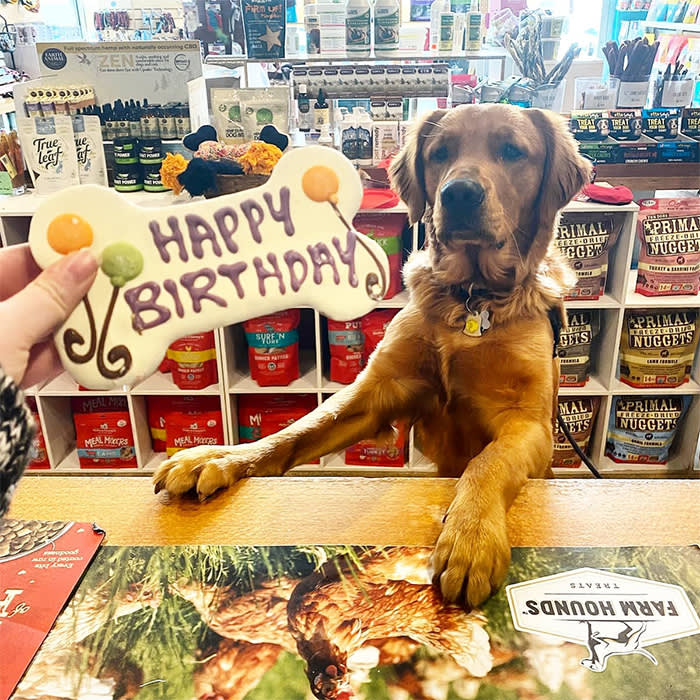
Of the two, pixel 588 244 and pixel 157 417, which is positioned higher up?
pixel 588 244

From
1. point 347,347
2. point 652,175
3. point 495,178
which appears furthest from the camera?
point 347,347

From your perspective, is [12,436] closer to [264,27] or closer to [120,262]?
[120,262]

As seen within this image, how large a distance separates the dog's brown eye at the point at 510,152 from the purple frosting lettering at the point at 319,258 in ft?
2.10

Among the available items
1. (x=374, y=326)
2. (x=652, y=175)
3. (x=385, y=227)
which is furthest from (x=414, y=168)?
(x=652, y=175)

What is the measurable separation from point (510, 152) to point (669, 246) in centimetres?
159

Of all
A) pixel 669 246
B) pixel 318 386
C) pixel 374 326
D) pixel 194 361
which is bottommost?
pixel 318 386

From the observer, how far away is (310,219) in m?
0.71

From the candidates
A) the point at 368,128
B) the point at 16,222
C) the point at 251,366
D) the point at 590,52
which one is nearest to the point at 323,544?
the point at 368,128

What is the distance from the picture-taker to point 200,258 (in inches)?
27.4

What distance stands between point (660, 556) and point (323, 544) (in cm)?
43

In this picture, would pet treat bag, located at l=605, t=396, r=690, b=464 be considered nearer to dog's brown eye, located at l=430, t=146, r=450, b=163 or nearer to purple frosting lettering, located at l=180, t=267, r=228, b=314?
dog's brown eye, located at l=430, t=146, r=450, b=163

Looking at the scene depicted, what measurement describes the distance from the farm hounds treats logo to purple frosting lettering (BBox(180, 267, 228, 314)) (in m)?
0.49

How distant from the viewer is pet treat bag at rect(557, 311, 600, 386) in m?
2.64

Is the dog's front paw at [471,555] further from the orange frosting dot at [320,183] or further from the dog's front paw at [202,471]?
the orange frosting dot at [320,183]
